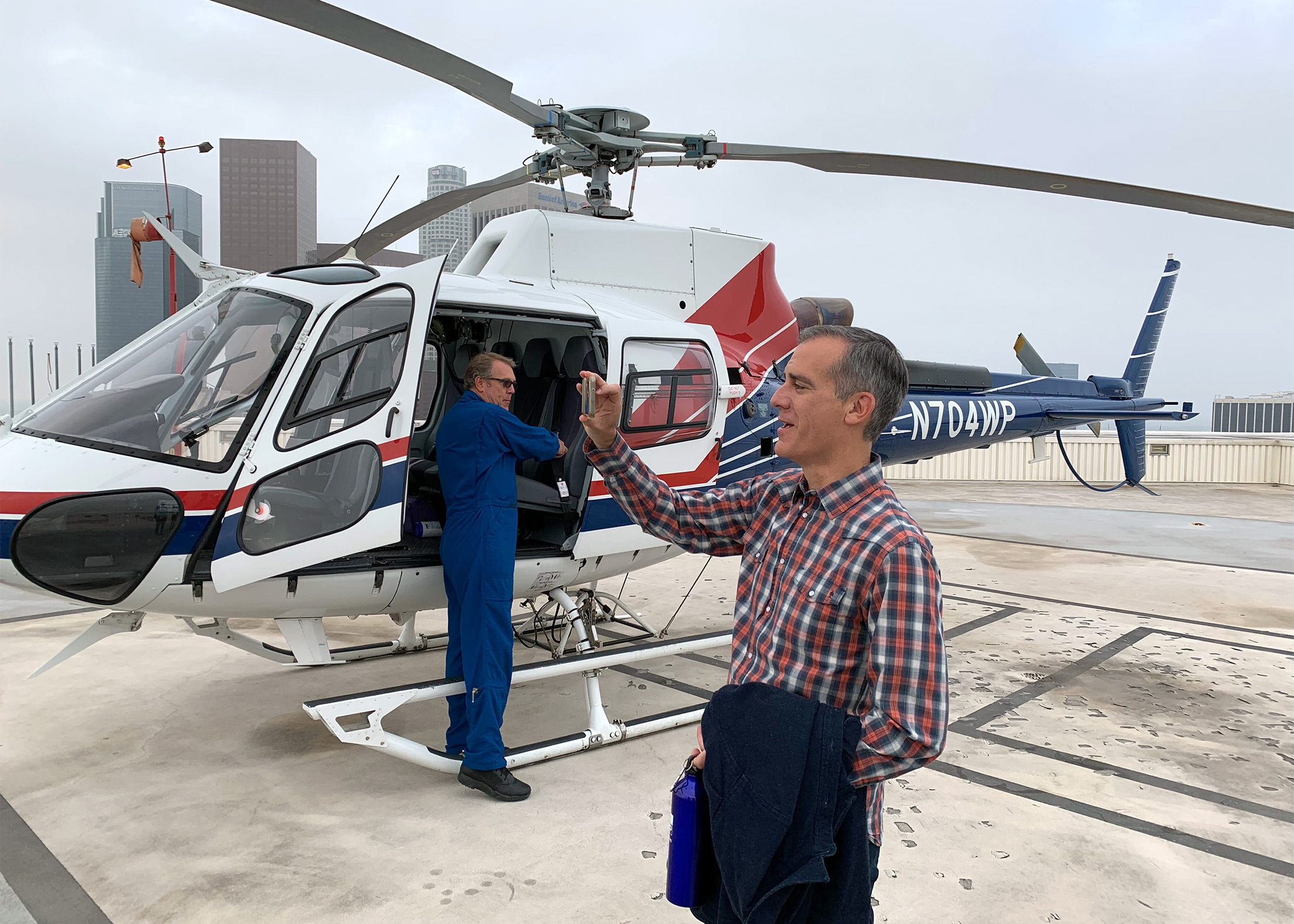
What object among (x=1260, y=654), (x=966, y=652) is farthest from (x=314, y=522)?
(x=1260, y=654)

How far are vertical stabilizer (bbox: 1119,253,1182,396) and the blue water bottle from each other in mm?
8304

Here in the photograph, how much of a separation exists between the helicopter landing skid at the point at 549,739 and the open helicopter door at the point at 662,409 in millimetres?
476

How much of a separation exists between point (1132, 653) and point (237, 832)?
17.9 ft

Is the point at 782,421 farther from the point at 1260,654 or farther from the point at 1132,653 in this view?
the point at 1260,654

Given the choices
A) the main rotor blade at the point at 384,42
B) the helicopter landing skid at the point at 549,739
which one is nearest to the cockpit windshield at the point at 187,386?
the main rotor blade at the point at 384,42

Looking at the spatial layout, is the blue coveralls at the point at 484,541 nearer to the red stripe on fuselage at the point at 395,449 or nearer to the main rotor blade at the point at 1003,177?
the red stripe on fuselage at the point at 395,449

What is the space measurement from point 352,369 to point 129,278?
6.03ft

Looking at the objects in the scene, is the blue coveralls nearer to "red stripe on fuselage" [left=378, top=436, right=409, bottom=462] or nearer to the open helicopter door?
"red stripe on fuselage" [left=378, top=436, right=409, bottom=462]

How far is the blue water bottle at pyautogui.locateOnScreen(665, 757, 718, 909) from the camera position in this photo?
1.48 m

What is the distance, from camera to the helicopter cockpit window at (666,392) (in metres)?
4.34

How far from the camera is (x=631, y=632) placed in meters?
6.16

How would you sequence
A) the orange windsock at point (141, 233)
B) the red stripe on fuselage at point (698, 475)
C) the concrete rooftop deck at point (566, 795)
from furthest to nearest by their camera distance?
A: the red stripe on fuselage at point (698, 475), the orange windsock at point (141, 233), the concrete rooftop deck at point (566, 795)

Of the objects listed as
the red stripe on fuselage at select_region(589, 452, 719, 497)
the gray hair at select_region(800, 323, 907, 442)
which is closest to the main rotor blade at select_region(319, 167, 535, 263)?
the red stripe on fuselage at select_region(589, 452, 719, 497)

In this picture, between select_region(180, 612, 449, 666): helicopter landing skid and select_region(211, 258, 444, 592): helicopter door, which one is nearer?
select_region(211, 258, 444, 592): helicopter door
